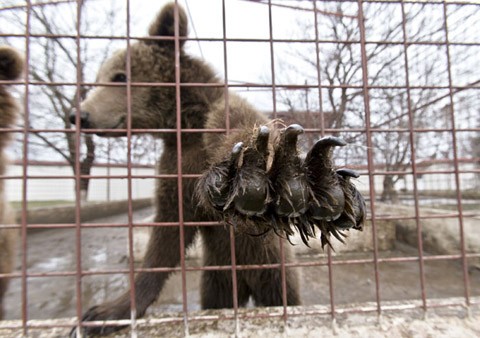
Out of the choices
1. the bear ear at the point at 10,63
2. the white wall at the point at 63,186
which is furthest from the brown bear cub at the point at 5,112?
the white wall at the point at 63,186

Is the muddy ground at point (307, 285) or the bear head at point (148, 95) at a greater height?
the bear head at point (148, 95)

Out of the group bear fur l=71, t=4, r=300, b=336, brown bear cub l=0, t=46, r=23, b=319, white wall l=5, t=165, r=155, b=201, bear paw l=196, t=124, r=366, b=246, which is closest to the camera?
bear paw l=196, t=124, r=366, b=246

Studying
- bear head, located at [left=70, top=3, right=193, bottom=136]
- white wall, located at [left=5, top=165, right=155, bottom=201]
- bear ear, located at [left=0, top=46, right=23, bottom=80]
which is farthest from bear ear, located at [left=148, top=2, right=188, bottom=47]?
white wall, located at [left=5, top=165, right=155, bottom=201]

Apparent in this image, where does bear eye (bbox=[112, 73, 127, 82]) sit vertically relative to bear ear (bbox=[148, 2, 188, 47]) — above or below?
below

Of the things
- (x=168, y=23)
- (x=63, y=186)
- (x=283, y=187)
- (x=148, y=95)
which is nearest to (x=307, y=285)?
(x=148, y=95)

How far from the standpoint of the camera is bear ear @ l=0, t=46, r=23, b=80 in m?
2.78

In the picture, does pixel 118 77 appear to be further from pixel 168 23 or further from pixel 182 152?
pixel 182 152

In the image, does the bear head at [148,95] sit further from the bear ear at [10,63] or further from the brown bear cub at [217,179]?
the bear ear at [10,63]

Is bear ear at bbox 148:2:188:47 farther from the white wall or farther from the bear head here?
the white wall

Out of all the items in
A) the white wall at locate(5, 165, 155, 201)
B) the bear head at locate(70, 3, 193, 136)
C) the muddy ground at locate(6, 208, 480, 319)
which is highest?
the bear head at locate(70, 3, 193, 136)

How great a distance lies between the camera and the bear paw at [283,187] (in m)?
1.15

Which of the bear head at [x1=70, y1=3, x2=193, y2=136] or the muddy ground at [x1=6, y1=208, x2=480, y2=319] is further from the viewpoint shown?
the muddy ground at [x1=6, y1=208, x2=480, y2=319]

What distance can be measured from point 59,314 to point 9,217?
1.31 m

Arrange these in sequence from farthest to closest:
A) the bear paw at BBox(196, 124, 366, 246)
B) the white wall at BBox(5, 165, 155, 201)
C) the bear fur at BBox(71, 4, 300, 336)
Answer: the white wall at BBox(5, 165, 155, 201) < the bear fur at BBox(71, 4, 300, 336) < the bear paw at BBox(196, 124, 366, 246)
